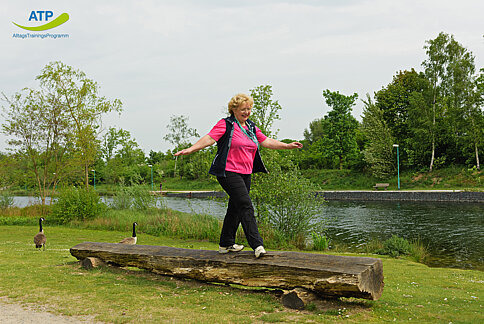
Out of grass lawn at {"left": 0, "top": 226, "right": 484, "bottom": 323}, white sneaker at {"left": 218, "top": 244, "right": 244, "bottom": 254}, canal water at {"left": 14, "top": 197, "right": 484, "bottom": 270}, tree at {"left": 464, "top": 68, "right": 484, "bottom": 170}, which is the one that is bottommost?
canal water at {"left": 14, "top": 197, "right": 484, "bottom": 270}

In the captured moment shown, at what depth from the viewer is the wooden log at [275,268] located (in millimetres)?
4832

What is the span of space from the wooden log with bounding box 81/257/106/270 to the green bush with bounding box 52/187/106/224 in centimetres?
1397

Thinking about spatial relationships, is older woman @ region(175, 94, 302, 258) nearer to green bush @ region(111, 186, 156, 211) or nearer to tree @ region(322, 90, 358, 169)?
green bush @ region(111, 186, 156, 211)

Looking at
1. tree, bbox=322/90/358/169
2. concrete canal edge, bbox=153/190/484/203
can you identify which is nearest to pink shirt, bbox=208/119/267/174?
concrete canal edge, bbox=153/190/484/203

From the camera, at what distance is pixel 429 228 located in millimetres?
20859

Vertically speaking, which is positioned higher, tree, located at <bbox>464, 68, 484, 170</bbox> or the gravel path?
tree, located at <bbox>464, 68, 484, 170</bbox>

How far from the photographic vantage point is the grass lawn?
4695 millimetres

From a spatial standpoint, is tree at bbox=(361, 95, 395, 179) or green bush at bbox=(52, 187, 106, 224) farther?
tree at bbox=(361, 95, 395, 179)

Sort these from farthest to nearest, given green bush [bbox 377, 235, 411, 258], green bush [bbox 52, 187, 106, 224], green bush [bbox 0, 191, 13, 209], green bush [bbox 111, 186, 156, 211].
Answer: green bush [bbox 0, 191, 13, 209] → green bush [bbox 111, 186, 156, 211] → green bush [bbox 52, 187, 106, 224] → green bush [bbox 377, 235, 411, 258]

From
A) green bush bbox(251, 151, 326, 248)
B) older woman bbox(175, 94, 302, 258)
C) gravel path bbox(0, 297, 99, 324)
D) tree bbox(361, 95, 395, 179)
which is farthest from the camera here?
tree bbox(361, 95, 395, 179)

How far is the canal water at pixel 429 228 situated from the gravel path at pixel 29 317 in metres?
12.2

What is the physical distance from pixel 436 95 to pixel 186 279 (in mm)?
47699

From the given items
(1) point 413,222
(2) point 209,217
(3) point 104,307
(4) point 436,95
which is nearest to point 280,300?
(3) point 104,307

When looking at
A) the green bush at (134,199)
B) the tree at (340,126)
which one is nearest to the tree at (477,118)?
the tree at (340,126)
